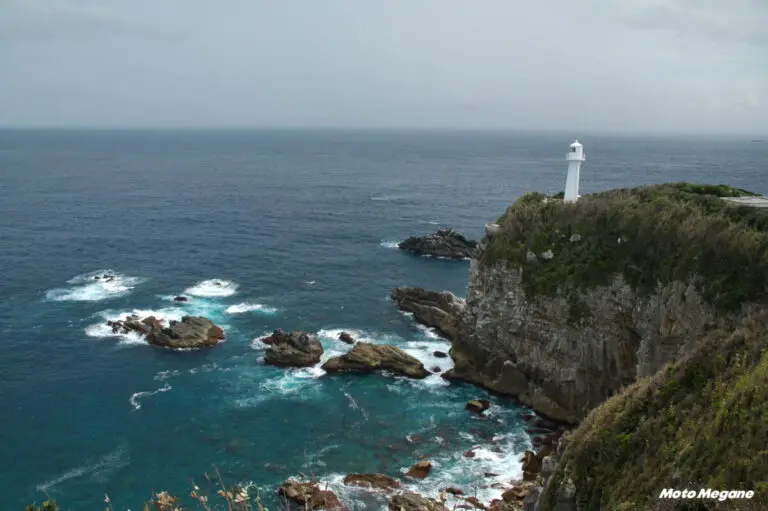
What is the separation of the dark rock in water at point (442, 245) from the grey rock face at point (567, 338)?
34031 millimetres

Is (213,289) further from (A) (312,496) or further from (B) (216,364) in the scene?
(A) (312,496)

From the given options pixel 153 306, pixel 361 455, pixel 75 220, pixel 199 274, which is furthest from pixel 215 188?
pixel 361 455

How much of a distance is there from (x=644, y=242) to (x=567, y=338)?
9946 millimetres

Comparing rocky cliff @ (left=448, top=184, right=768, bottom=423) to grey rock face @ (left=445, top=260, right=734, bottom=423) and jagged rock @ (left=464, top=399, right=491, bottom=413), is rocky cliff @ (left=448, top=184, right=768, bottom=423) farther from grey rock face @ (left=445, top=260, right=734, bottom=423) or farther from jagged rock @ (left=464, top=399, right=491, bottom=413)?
jagged rock @ (left=464, top=399, right=491, bottom=413)

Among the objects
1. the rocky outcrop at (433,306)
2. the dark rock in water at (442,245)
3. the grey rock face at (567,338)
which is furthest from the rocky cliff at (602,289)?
the dark rock in water at (442,245)

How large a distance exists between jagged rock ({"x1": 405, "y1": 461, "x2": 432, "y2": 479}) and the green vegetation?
59.8 feet

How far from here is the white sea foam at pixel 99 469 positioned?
4125 centimetres

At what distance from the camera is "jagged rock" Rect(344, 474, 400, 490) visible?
40562 mm

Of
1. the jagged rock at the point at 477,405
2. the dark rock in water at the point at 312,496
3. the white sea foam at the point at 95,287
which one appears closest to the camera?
the dark rock in water at the point at 312,496

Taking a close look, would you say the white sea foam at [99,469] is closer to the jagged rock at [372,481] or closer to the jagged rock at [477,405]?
the jagged rock at [372,481]

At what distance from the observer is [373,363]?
5747 centimetres

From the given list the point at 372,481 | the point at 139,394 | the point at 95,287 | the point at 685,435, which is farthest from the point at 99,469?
the point at 95,287

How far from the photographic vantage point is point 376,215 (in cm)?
12631

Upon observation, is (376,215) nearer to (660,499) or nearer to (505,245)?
(505,245)
